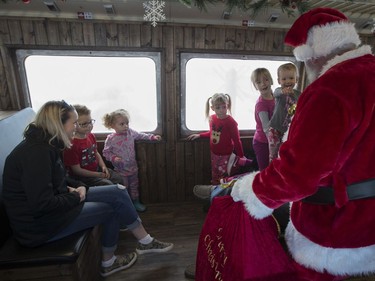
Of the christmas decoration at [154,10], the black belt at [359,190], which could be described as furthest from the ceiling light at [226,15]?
the black belt at [359,190]

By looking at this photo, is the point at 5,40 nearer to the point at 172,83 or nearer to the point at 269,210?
the point at 172,83

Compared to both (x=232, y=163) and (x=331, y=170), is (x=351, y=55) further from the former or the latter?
(x=232, y=163)

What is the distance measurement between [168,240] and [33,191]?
4.99 ft

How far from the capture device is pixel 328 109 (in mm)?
937

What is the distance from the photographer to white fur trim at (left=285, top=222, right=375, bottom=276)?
3.62 feet

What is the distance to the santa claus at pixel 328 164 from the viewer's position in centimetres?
95

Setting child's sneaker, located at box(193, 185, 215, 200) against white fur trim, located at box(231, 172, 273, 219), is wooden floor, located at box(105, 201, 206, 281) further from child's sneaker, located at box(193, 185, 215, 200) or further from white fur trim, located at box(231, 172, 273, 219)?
white fur trim, located at box(231, 172, 273, 219)

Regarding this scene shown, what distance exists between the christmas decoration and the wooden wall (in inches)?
7.5

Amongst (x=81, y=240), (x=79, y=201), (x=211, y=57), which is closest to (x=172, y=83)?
(x=211, y=57)

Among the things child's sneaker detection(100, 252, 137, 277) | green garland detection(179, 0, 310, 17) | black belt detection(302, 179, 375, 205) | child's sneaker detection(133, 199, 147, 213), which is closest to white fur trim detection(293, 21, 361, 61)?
black belt detection(302, 179, 375, 205)

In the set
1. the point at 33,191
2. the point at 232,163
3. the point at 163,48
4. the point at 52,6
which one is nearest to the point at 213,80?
the point at 163,48

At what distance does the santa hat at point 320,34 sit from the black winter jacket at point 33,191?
161 centimetres

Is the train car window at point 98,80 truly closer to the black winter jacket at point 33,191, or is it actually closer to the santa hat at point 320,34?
the black winter jacket at point 33,191

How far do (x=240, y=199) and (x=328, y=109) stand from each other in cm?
56
